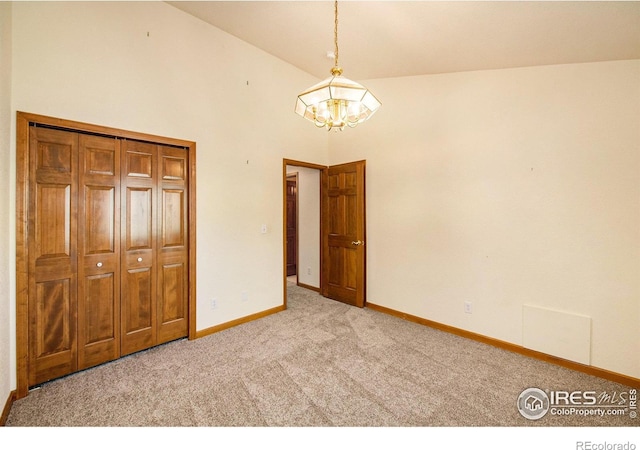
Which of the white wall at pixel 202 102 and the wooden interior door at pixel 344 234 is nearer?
the white wall at pixel 202 102

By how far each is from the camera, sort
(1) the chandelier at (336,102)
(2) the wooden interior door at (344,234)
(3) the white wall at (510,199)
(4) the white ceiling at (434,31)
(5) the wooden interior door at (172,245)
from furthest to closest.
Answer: (2) the wooden interior door at (344,234), (5) the wooden interior door at (172,245), (3) the white wall at (510,199), (4) the white ceiling at (434,31), (1) the chandelier at (336,102)

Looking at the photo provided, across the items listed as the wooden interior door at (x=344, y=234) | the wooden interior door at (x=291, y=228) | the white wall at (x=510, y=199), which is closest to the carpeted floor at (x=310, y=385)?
the white wall at (x=510, y=199)

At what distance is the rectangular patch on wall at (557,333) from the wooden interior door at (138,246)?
3.75m

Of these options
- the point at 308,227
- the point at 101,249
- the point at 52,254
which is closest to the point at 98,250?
the point at 101,249

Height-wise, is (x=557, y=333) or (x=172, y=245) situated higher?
(x=172, y=245)

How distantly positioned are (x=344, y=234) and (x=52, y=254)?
325 centimetres

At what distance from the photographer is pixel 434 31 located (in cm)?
243

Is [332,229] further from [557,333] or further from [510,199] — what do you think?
[557,333]

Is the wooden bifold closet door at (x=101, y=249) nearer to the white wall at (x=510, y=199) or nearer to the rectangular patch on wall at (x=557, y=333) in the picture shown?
the white wall at (x=510, y=199)

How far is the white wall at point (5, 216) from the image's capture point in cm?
182
